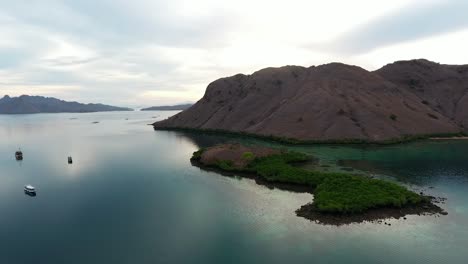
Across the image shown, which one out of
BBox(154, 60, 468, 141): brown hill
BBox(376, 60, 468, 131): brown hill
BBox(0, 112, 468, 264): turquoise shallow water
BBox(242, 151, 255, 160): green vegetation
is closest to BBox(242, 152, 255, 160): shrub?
BBox(242, 151, 255, 160): green vegetation

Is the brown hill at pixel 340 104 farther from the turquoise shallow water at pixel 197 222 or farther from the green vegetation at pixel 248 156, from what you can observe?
the green vegetation at pixel 248 156

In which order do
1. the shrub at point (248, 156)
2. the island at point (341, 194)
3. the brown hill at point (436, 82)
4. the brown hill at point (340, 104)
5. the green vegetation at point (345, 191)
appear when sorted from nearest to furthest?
1. the island at point (341, 194)
2. the green vegetation at point (345, 191)
3. the shrub at point (248, 156)
4. the brown hill at point (340, 104)
5. the brown hill at point (436, 82)

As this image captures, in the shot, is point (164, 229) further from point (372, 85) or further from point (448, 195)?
Answer: point (372, 85)

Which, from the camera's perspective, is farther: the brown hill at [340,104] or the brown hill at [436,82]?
the brown hill at [436,82]

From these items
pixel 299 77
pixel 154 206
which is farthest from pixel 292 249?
pixel 299 77

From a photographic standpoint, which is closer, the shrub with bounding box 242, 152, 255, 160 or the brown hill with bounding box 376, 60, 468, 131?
the shrub with bounding box 242, 152, 255, 160

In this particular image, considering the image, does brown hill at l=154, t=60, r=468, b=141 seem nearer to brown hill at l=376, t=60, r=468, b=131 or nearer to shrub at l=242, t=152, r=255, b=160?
brown hill at l=376, t=60, r=468, b=131

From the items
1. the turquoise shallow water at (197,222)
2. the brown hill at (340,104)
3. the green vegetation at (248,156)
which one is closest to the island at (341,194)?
the green vegetation at (248,156)
